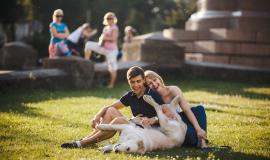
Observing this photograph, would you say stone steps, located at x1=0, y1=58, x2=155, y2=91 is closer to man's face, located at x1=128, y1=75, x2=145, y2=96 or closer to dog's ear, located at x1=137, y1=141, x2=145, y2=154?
man's face, located at x1=128, y1=75, x2=145, y2=96

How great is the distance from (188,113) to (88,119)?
287 centimetres

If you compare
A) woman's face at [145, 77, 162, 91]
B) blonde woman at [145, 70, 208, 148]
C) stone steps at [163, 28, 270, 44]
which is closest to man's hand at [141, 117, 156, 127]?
blonde woman at [145, 70, 208, 148]

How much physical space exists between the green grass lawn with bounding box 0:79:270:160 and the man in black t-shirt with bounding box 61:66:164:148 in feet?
0.56

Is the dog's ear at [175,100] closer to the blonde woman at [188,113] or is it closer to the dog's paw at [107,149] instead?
the blonde woman at [188,113]

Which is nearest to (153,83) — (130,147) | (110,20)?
(130,147)

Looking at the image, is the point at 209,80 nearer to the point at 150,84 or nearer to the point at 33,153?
the point at 150,84

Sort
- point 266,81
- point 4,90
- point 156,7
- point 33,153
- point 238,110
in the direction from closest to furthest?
point 33,153, point 238,110, point 4,90, point 266,81, point 156,7

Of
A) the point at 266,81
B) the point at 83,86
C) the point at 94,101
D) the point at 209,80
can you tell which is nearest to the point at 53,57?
the point at 83,86

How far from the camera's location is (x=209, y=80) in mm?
18781

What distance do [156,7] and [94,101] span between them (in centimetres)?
5355

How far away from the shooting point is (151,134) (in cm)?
707

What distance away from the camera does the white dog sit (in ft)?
22.4

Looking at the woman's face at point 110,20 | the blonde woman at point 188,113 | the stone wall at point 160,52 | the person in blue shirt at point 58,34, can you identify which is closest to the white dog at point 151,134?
the blonde woman at point 188,113

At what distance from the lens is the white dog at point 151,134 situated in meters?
6.83
